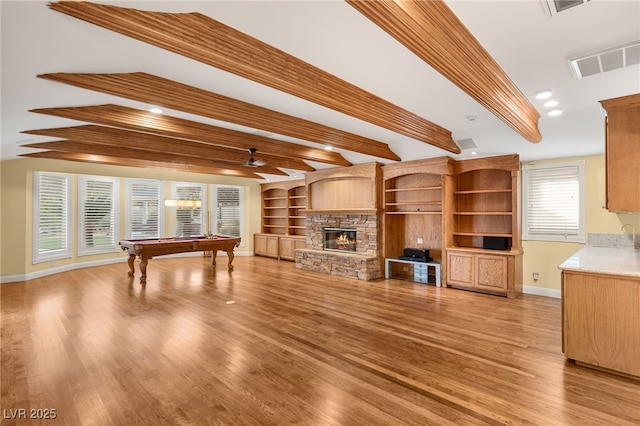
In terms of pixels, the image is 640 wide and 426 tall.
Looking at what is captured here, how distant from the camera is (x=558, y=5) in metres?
1.85

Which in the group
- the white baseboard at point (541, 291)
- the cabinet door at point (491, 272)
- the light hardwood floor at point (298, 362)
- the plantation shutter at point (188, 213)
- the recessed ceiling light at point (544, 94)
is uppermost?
the recessed ceiling light at point (544, 94)

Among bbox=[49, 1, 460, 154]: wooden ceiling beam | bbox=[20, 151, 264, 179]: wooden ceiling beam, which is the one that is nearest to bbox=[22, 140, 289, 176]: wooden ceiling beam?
bbox=[20, 151, 264, 179]: wooden ceiling beam

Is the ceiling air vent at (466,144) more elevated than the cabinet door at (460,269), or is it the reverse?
the ceiling air vent at (466,144)

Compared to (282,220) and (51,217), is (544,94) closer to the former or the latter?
(282,220)

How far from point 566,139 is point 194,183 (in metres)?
9.37

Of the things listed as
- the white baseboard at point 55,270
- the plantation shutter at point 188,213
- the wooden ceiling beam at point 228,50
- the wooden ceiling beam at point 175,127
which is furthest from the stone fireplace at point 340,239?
the white baseboard at point 55,270

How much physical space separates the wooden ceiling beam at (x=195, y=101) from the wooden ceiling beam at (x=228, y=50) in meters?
1.05

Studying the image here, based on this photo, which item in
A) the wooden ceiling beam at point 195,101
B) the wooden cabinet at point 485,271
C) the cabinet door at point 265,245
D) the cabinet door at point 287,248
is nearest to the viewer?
the wooden ceiling beam at point 195,101

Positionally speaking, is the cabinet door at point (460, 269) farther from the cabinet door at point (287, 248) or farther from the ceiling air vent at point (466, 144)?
the cabinet door at point (287, 248)

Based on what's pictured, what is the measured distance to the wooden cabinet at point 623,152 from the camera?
2.96m

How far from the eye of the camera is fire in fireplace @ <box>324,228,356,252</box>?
25.1ft

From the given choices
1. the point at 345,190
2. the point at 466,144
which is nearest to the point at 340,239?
the point at 345,190

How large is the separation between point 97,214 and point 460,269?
8920mm

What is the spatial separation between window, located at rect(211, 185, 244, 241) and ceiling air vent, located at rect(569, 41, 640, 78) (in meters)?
9.47
